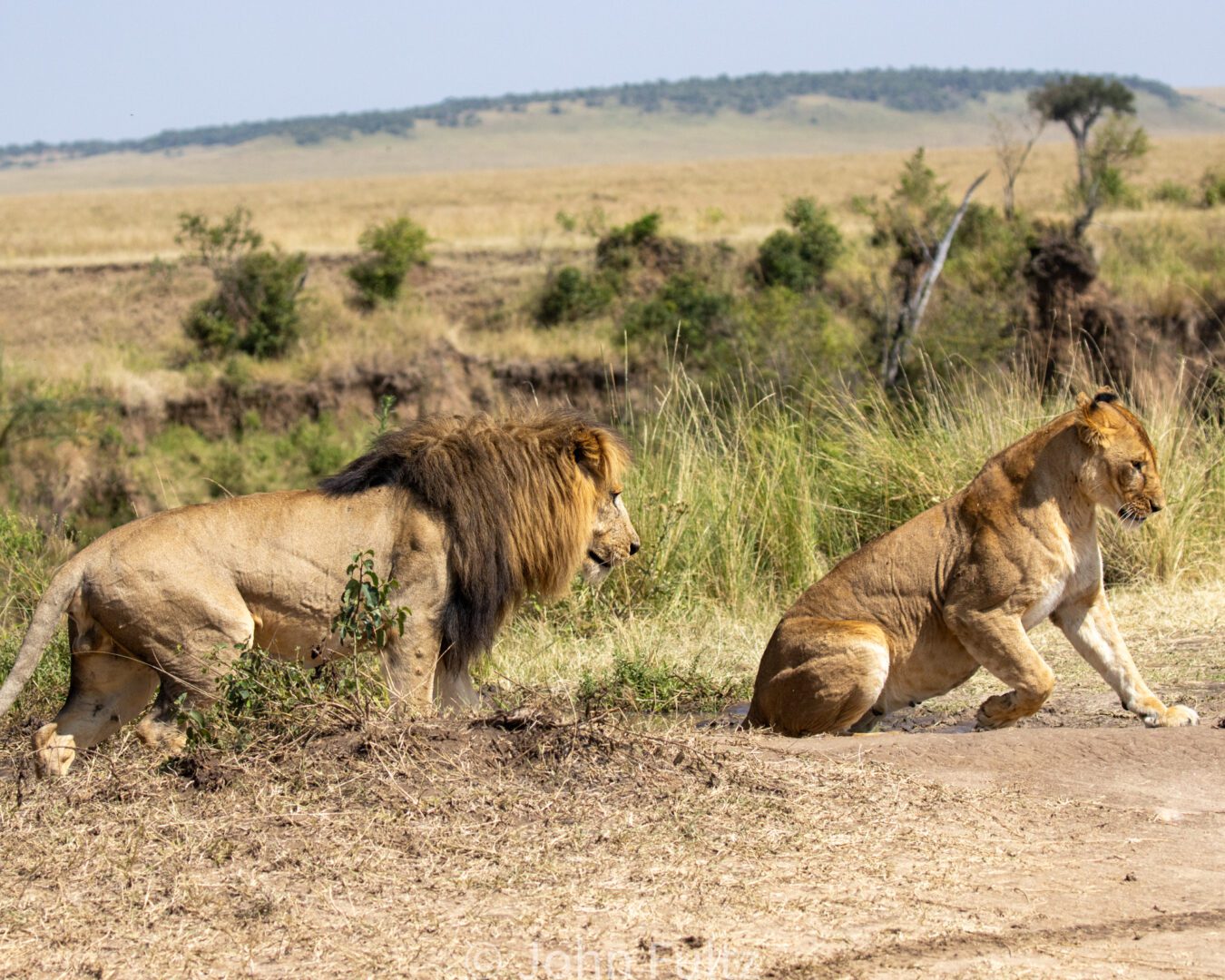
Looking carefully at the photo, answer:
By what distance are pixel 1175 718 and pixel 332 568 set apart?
3.63m

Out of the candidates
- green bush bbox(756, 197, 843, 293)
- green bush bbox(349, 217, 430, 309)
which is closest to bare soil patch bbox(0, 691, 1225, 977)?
green bush bbox(756, 197, 843, 293)

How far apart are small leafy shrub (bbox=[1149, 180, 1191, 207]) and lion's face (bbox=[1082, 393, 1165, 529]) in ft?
124

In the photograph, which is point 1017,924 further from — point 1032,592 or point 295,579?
point 295,579

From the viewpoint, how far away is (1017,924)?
4.04 metres

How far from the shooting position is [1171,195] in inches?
1663

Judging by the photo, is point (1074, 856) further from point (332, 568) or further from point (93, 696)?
point (93, 696)

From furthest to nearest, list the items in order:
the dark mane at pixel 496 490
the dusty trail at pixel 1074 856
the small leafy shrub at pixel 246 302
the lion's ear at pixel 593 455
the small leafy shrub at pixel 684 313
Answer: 1. the small leafy shrub at pixel 246 302
2. the small leafy shrub at pixel 684 313
3. the lion's ear at pixel 593 455
4. the dark mane at pixel 496 490
5. the dusty trail at pixel 1074 856

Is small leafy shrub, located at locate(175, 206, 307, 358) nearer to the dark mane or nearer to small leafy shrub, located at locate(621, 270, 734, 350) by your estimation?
small leafy shrub, located at locate(621, 270, 734, 350)

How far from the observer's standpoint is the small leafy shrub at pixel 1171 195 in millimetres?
41656

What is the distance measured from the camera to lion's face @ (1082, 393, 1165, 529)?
253 inches

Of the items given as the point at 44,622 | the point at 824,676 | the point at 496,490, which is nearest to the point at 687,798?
the point at 824,676

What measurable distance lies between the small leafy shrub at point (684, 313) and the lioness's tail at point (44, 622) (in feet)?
65.4

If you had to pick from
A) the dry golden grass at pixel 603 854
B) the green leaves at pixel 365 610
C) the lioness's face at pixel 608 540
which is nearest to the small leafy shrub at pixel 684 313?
the lioness's face at pixel 608 540

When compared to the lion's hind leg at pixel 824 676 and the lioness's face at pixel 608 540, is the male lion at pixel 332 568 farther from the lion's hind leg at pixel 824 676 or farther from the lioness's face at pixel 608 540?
the lion's hind leg at pixel 824 676
